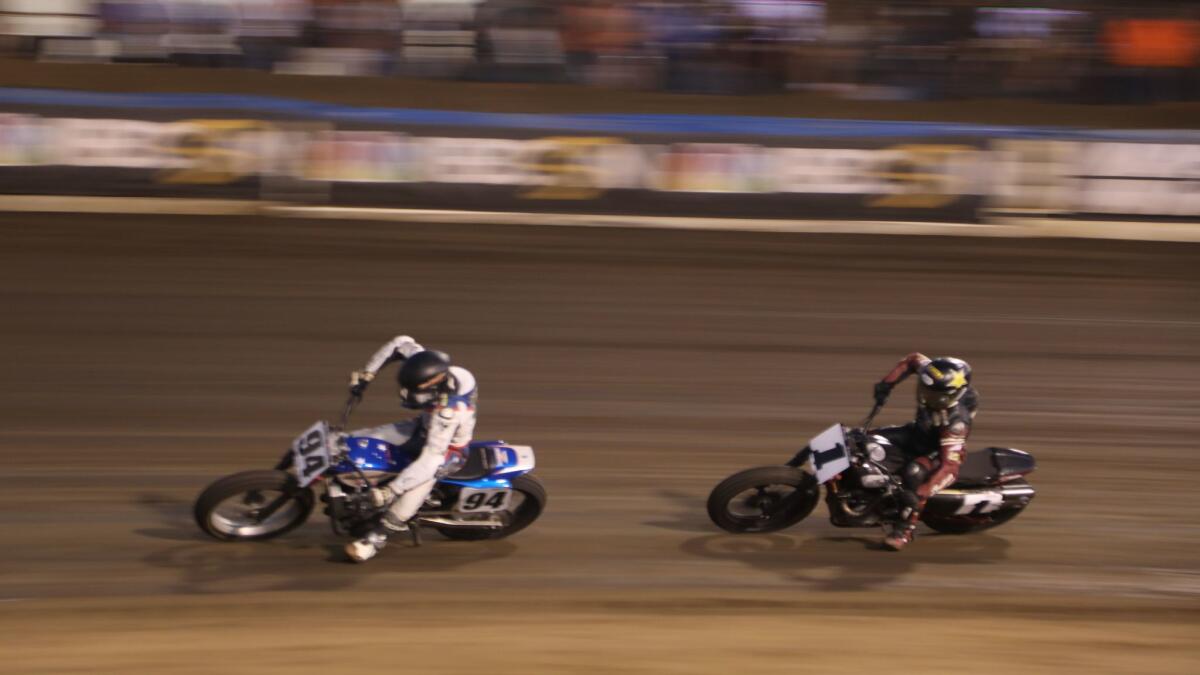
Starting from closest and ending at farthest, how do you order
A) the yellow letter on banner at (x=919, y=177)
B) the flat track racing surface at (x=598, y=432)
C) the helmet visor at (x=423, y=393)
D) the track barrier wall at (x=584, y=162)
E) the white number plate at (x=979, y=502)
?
the flat track racing surface at (x=598, y=432), the helmet visor at (x=423, y=393), the white number plate at (x=979, y=502), the track barrier wall at (x=584, y=162), the yellow letter on banner at (x=919, y=177)

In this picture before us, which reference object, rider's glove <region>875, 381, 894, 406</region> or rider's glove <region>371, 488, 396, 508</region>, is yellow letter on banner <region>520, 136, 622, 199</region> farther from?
rider's glove <region>371, 488, 396, 508</region>

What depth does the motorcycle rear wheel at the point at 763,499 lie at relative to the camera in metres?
7.85

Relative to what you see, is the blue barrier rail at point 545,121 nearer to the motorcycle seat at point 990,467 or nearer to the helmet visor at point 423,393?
the motorcycle seat at point 990,467

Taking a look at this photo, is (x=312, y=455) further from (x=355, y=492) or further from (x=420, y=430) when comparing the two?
(x=420, y=430)

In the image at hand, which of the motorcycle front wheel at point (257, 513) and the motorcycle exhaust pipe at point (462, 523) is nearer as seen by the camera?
the motorcycle front wheel at point (257, 513)

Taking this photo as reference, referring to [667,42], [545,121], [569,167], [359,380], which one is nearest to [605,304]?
[569,167]

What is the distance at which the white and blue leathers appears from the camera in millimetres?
7113

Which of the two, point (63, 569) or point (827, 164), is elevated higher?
point (827, 164)

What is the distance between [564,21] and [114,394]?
11979 millimetres

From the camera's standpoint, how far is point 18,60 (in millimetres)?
20438

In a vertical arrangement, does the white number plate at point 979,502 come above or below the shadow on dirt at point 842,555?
above

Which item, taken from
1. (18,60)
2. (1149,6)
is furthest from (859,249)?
(18,60)

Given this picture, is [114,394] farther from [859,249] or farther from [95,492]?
[859,249]

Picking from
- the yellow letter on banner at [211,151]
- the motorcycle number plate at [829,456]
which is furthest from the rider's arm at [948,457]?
the yellow letter on banner at [211,151]
